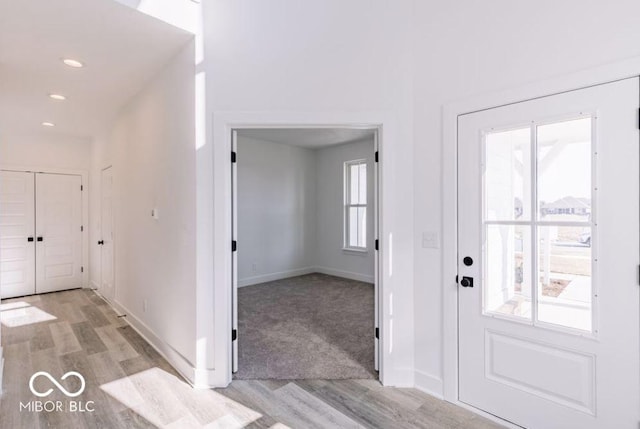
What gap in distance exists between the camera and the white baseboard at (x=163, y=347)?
2551 millimetres

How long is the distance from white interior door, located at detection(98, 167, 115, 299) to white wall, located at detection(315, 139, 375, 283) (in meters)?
3.83

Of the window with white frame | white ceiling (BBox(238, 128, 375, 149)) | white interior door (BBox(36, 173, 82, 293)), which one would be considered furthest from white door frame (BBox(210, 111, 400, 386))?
white interior door (BBox(36, 173, 82, 293))

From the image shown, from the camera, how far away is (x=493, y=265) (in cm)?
204

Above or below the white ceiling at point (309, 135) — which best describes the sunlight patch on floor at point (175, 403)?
below

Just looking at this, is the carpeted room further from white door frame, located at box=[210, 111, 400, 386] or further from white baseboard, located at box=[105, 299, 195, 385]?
white door frame, located at box=[210, 111, 400, 386]

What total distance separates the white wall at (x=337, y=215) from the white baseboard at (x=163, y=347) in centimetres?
378

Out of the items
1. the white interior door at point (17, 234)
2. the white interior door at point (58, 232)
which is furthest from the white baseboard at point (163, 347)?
the white interior door at point (17, 234)

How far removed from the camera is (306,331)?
3564 millimetres

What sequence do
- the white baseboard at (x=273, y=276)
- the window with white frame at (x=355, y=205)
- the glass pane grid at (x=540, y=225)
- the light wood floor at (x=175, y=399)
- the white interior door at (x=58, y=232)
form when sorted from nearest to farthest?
the glass pane grid at (x=540, y=225) < the light wood floor at (x=175, y=399) < the white interior door at (x=58, y=232) < the white baseboard at (x=273, y=276) < the window with white frame at (x=355, y=205)

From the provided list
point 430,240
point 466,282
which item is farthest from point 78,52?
point 466,282

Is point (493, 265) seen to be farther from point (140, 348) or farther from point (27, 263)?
point (27, 263)

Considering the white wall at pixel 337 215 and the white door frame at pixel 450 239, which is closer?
the white door frame at pixel 450 239

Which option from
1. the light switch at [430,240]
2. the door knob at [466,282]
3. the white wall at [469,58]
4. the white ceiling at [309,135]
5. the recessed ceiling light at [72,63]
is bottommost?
the door knob at [466,282]

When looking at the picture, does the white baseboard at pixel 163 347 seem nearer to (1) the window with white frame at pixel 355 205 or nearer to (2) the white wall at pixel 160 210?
(2) the white wall at pixel 160 210
